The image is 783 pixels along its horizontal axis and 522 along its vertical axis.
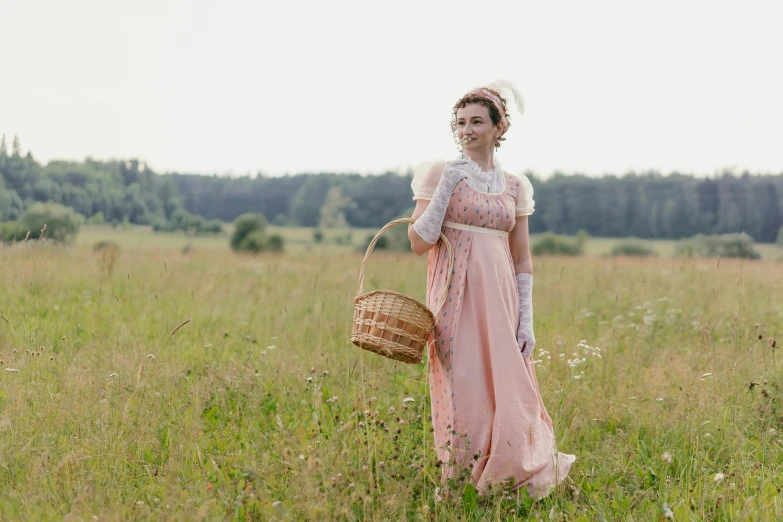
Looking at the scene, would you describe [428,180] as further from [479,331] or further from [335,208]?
[335,208]

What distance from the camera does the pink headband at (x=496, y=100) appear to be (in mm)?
3445

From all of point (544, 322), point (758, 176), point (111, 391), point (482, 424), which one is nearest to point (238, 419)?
point (111, 391)

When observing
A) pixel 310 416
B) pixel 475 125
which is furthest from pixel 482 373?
pixel 310 416

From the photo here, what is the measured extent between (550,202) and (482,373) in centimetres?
4878

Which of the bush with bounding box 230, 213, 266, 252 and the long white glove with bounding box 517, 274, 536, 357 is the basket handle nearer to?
the long white glove with bounding box 517, 274, 536, 357

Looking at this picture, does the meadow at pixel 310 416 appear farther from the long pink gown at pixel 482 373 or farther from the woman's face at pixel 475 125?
the woman's face at pixel 475 125

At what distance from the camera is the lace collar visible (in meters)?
3.48

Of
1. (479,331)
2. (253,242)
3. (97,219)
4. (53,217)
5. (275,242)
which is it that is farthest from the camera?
(275,242)

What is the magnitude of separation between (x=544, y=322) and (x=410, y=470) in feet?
11.8

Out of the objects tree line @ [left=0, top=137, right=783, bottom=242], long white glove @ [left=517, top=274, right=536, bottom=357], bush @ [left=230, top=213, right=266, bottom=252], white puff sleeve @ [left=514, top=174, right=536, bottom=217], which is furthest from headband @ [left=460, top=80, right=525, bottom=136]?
tree line @ [left=0, top=137, right=783, bottom=242]

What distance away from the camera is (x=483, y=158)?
11.7ft

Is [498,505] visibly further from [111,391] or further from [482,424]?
[111,391]

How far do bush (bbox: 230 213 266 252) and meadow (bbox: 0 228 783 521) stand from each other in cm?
2499

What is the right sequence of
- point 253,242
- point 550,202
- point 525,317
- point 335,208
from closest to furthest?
point 525,317 < point 253,242 < point 335,208 < point 550,202
